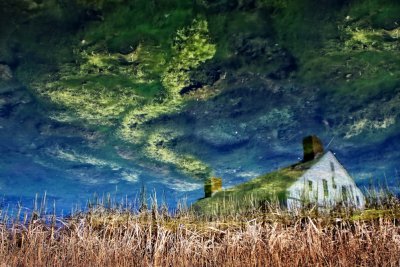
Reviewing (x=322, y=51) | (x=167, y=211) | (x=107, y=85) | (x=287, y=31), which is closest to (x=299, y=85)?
(x=322, y=51)

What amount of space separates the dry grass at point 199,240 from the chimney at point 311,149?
12.5 meters

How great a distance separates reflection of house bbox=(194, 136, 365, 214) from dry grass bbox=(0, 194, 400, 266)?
795 cm

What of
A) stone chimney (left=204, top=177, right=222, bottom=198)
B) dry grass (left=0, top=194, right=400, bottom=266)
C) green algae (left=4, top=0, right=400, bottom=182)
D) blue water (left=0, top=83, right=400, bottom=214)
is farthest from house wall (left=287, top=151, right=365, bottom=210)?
stone chimney (left=204, top=177, right=222, bottom=198)

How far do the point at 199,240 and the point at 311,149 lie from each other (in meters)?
15.0

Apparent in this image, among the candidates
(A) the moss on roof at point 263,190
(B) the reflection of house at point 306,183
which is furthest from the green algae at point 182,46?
(A) the moss on roof at point 263,190

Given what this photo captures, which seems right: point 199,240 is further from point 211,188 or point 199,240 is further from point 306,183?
point 211,188

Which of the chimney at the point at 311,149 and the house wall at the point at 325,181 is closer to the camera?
the house wall at the point at 325,181

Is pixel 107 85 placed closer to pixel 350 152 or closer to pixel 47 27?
pixel 47 27

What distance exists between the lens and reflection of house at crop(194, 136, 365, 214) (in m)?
22.9

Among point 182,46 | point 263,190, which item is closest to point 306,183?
point 263,190

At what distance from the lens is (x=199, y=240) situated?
571 inches

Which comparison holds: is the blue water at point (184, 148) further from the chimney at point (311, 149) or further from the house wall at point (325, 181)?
the chimney at point (311, 149)

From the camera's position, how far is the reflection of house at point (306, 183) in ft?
75.2

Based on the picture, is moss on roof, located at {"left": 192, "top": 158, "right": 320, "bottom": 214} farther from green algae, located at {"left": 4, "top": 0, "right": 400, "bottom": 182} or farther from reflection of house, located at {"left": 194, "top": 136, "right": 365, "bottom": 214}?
green algae, located at {"left": 4, "top": 0, "right": 400, "bottom": 182}
